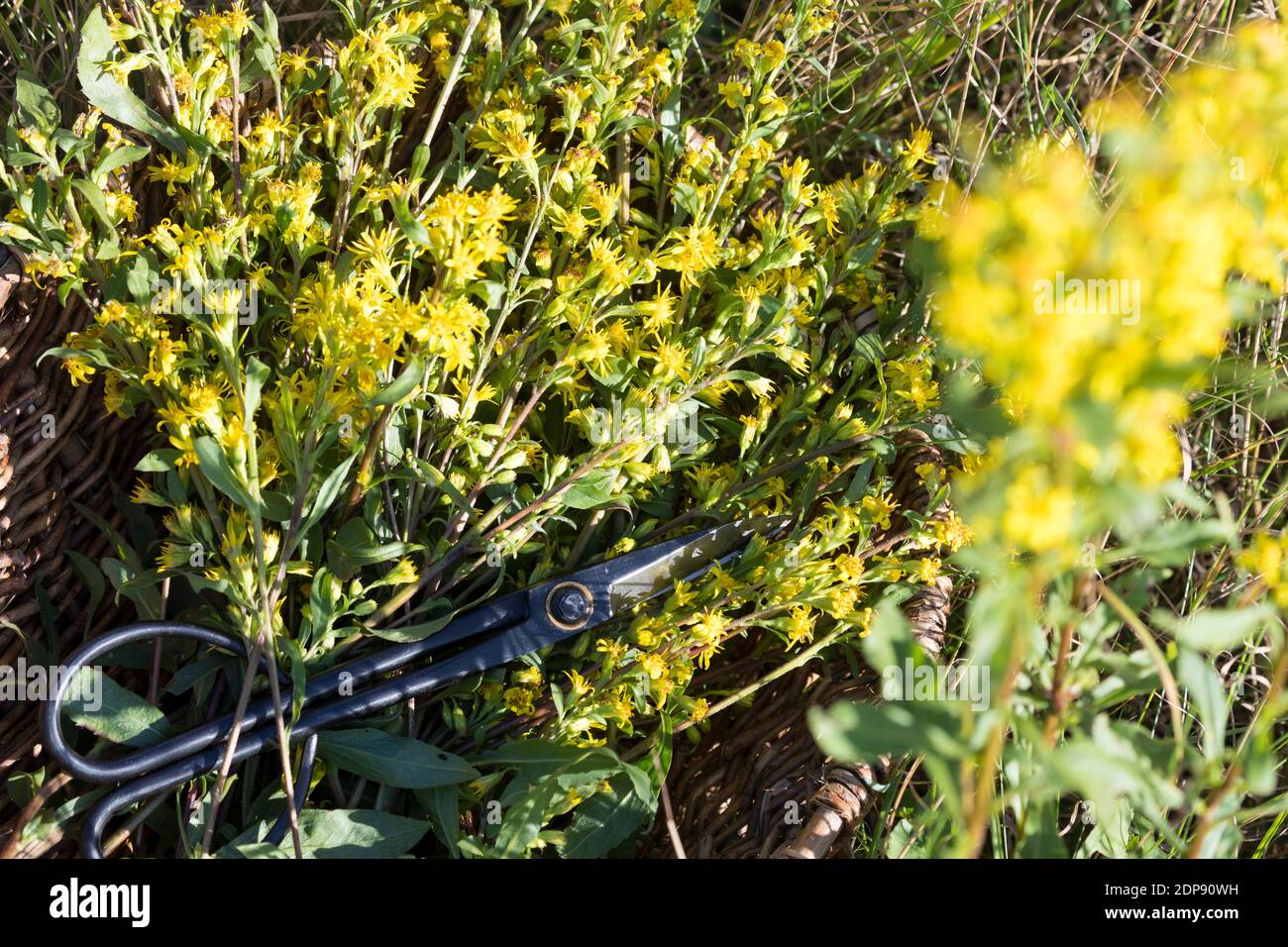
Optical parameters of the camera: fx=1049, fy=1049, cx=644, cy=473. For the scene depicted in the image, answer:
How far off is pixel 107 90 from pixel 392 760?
0.61 meters

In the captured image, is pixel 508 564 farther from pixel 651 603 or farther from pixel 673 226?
pixel 673 226

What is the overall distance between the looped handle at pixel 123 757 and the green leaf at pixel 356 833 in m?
0.12

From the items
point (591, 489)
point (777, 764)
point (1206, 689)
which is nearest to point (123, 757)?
point (591, 489)

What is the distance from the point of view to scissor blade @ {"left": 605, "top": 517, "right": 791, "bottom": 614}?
100cm

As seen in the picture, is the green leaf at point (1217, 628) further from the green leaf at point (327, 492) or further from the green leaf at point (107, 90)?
the green leaf at point (107, 90)

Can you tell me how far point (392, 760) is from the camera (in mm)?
915

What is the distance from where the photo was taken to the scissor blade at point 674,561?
1.00m

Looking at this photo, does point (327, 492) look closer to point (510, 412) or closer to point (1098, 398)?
point (510, 412)

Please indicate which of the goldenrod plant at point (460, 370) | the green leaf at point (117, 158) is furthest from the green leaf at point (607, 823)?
the green leaf at point (117, 158)

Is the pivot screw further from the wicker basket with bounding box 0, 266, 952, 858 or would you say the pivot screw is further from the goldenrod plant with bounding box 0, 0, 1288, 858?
the wicker basket with bounding box 0, 266, 952, 858

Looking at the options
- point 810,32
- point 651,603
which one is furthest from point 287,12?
point 651,603

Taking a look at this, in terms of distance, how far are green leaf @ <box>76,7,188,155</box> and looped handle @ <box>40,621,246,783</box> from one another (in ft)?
1.35

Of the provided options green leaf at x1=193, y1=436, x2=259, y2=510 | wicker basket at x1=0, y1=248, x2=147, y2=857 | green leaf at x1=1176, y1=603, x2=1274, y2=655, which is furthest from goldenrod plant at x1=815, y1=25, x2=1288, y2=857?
wicker basket at x1=0, y1=248, x2=147, y2=857
